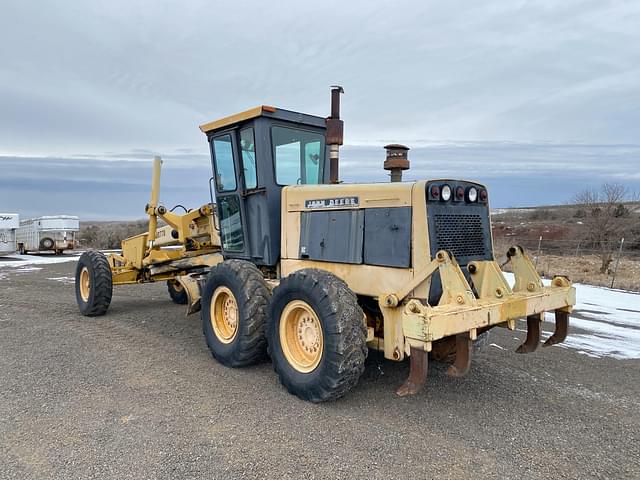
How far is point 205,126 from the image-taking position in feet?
21.9

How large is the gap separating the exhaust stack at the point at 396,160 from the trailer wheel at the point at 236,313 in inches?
71.3

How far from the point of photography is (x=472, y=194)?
5.04 m

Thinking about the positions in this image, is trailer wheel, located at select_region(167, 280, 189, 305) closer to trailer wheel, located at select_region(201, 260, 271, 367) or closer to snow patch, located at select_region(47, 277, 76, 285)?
trailer wheel, located at select_region(201, 260, 271, 367)

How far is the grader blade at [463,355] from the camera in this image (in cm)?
409

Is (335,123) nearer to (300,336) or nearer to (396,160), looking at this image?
(396,160)

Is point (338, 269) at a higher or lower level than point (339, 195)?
lower

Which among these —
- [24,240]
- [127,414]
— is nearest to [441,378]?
[127,414]

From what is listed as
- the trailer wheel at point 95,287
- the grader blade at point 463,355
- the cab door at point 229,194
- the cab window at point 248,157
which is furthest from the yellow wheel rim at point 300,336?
the trailer wheel at point 95,287

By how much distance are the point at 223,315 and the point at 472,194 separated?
3.11 m

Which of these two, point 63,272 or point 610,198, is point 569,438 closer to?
point 63,272

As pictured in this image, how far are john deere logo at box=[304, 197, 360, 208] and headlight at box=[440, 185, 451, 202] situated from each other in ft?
2.73

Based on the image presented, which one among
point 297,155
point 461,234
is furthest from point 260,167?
point 461,234

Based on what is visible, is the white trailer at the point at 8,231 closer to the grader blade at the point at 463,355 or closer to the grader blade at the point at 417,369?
the grader blade at the point at 417,369

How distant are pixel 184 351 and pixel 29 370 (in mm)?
1658
